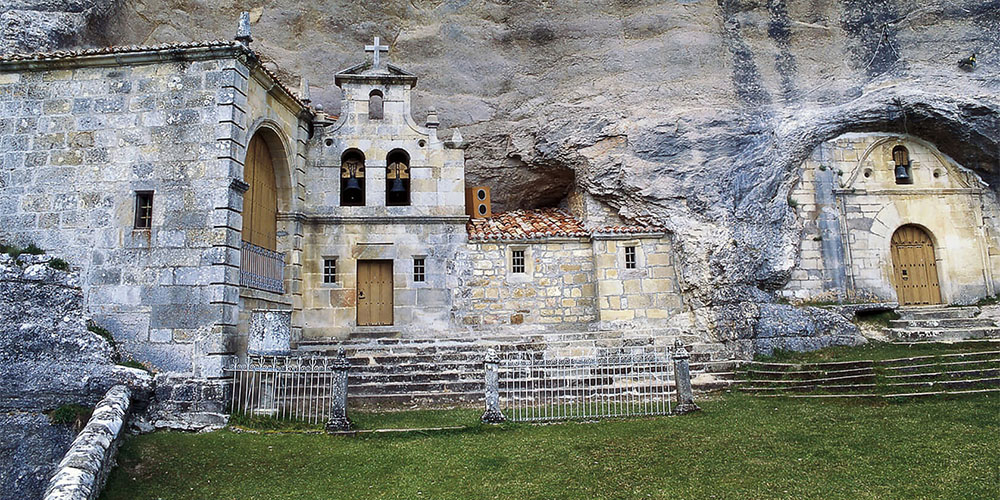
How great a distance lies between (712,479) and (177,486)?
6.44m

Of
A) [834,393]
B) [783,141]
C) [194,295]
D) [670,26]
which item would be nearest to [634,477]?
[834,393]

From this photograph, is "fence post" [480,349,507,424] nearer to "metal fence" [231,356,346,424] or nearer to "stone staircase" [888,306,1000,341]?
"metal fence" [231,356,346,424]

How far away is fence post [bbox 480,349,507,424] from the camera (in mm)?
10508

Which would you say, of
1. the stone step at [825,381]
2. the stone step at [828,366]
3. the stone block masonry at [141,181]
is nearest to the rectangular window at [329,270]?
the stone block masonry at [141,181]

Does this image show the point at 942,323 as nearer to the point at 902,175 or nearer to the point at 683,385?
the point at 902,175

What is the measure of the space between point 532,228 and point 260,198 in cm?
691

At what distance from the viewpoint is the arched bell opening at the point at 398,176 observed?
17094 millimetres

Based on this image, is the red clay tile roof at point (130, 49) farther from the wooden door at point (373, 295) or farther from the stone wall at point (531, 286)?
the stone wall at point (531, 286)

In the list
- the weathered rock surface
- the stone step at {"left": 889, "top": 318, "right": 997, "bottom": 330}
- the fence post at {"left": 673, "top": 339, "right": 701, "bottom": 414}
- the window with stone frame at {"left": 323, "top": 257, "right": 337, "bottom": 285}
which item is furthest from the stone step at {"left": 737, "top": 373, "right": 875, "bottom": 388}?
the weathered rock surface

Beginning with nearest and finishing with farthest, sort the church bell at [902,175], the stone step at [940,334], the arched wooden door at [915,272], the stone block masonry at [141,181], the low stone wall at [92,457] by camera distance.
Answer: the low stone wall at [92,457]
the stone block masonry at [141,181]
the stone step at [940,334]
the arched wooden door at [915,272]
the church bell at [902,175]

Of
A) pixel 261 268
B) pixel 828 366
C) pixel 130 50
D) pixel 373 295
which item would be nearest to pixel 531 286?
pixel 373 295

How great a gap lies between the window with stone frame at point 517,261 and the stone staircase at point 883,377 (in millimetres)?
5896

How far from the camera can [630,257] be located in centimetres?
1662

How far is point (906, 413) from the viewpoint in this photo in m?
10.4
